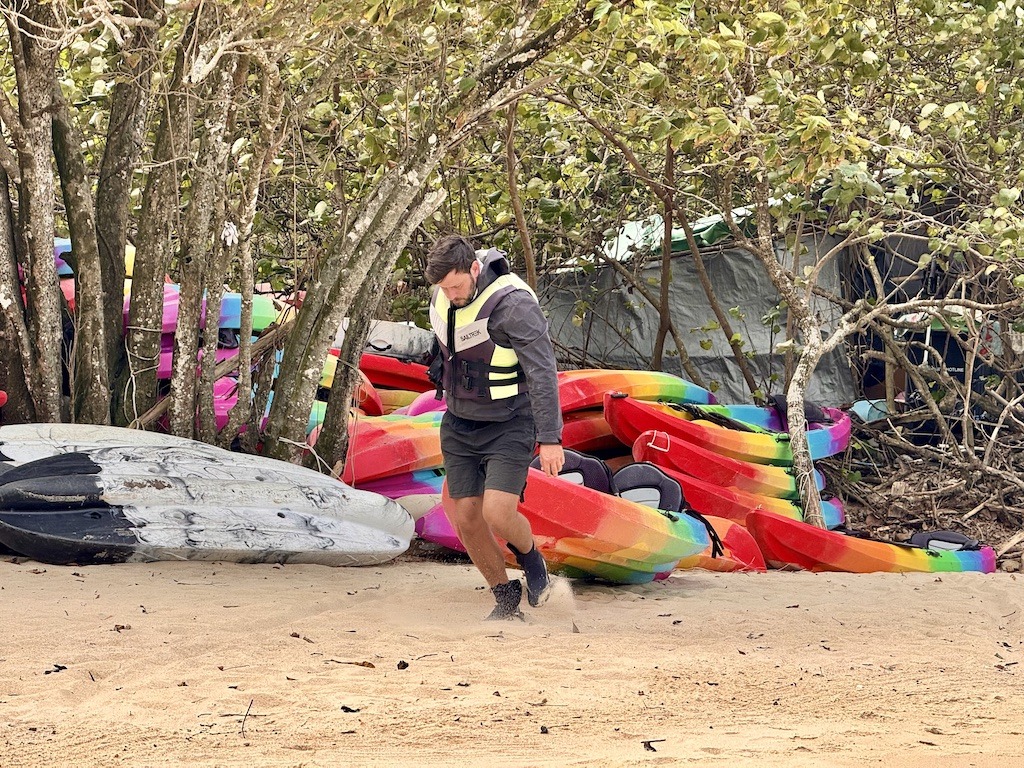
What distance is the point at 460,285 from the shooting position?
4465 mm

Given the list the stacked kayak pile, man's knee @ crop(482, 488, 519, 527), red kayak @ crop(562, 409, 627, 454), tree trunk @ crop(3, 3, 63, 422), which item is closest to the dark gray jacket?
man's knee @ crop(482, 488, 519, 527)

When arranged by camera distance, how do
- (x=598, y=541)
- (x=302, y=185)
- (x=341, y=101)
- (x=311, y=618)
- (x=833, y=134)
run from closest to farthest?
(x=311, y=618), (x=598, y=541), (x=833, y=134), (x=341, y=101), (x=302, y=185)

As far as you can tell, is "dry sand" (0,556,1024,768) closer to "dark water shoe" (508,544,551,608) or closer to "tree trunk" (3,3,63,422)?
"dark water shoe" (508,544,551,608)

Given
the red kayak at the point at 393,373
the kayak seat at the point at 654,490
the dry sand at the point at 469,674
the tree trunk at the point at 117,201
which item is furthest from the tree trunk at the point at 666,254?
the dry sand at the point at 469,674

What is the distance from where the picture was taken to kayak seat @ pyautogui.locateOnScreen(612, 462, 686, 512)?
6.47 meters

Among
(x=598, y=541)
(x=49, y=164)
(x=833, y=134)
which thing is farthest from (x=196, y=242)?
(x=833, y=134)

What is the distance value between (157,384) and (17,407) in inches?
30.9

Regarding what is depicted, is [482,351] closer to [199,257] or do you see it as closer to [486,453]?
[486,453]

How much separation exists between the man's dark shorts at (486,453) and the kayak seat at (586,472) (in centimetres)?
172

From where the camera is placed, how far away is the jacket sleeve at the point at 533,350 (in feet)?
14.4

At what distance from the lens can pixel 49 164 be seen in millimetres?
6223

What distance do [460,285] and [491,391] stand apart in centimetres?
44

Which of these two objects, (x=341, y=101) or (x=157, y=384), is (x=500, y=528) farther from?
(x=341, y=101)

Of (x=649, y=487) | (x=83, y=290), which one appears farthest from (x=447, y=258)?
(x=83, y=290)
